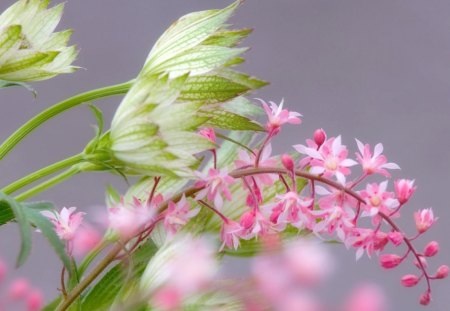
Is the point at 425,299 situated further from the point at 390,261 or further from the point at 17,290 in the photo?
the point at 17,290

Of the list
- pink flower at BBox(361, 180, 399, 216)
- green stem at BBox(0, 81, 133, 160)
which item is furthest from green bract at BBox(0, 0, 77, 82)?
pink flower at BBox(361, 180, 399, 216)

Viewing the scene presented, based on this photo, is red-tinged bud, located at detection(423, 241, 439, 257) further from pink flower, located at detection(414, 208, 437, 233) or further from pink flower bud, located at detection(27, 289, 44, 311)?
pink flower bud, located at detection(27, 289, 44, 311)

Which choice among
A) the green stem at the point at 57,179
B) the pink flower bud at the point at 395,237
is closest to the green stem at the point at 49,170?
the green stem at the point at 57,179

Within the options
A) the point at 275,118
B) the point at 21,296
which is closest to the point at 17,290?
the point at 21,296

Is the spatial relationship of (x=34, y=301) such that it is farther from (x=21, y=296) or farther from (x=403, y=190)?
(x=403, y=190)

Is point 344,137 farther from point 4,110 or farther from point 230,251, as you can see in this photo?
point 230,251
